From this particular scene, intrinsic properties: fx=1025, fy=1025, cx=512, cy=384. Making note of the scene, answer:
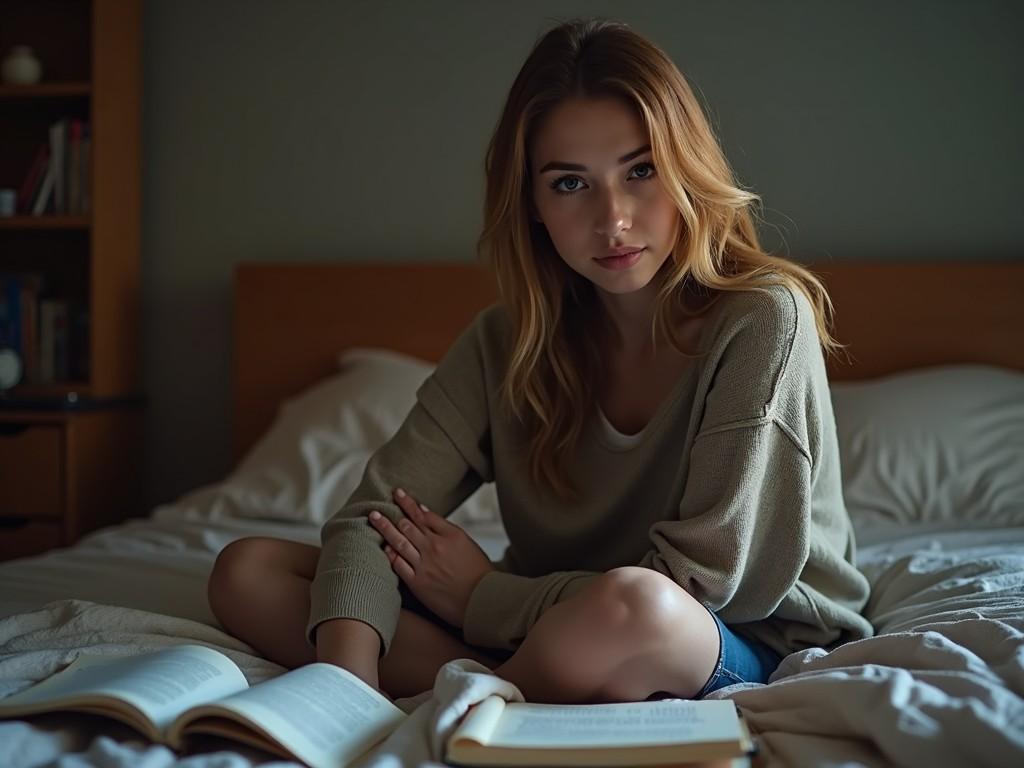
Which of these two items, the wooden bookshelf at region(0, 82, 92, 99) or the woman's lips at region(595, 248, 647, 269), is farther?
the wooden bookshelf at region(0, 82, 92, 99)

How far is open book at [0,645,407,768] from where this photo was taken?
29.7 inches

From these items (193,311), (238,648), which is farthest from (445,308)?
(238,648)

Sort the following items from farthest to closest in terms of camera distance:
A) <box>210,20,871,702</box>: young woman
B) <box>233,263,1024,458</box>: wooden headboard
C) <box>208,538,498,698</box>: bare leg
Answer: <box>233,263,1024,458</box>: wooden headboard < <box>208,538,498,698</box>: bare leg < <box>210,20,871,702</box>: young woman

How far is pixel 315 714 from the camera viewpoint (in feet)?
2.61

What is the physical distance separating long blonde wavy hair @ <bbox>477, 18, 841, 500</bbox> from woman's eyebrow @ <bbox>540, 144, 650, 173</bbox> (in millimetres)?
21

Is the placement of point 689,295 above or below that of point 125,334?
above

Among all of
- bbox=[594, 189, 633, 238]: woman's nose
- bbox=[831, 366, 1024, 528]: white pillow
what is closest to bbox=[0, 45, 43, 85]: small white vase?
bbox=[594, 189, 633, 238]: woman's nose

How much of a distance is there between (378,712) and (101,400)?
76.7 inches

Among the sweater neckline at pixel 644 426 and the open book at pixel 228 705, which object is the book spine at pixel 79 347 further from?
the open book at pixel 228 705

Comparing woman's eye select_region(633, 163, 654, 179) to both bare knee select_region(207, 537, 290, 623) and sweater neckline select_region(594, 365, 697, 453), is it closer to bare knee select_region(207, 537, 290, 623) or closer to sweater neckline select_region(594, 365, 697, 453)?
sweater neckline select_region(594, 365, 697, 453)

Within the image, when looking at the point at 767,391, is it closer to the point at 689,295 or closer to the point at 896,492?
the point at 689,295

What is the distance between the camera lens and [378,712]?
851 millimetres

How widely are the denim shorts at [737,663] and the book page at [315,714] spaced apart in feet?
1.04

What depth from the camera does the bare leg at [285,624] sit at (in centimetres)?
114
